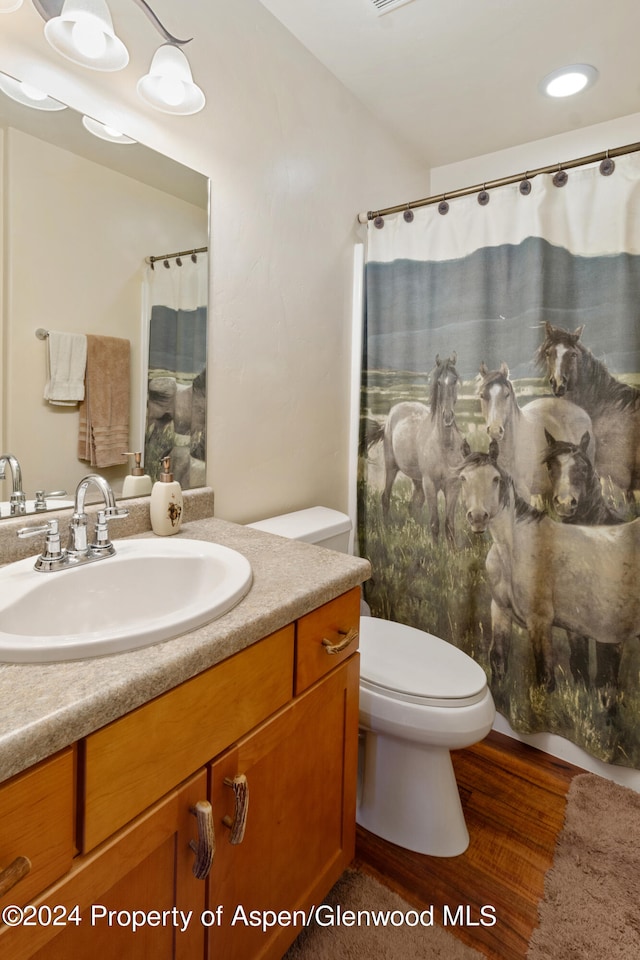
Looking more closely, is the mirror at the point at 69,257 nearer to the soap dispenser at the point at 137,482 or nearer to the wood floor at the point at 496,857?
the soap dispenser at the point at 137,482

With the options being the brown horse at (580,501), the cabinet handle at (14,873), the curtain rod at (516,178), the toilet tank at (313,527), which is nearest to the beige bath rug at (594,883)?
the brown horse at (580,501)

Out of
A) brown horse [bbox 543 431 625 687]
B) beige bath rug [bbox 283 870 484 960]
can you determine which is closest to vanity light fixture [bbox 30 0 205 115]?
brown horse [bbox 543 431 625 687]

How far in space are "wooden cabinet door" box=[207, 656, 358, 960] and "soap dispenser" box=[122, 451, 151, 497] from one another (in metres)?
→ 0.67

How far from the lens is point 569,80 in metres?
1.77

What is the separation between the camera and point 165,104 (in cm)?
117

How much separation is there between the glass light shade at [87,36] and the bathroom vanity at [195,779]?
110cm

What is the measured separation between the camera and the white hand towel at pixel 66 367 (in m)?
1.07

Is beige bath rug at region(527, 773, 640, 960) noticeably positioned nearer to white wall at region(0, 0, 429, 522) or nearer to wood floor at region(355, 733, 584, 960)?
wood floor at region(355, 733, 584, 960)

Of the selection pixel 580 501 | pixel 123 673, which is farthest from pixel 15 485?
pixel 580 501

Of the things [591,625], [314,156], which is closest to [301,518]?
[591,625]

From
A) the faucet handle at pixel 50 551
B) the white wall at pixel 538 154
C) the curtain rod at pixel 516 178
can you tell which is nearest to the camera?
the faucet handle at pixel 50 551

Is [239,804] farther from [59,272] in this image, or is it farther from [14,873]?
[59,272]

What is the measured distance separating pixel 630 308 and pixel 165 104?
1.40m

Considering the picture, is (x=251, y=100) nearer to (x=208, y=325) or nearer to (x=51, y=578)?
(x=208, y=325)
